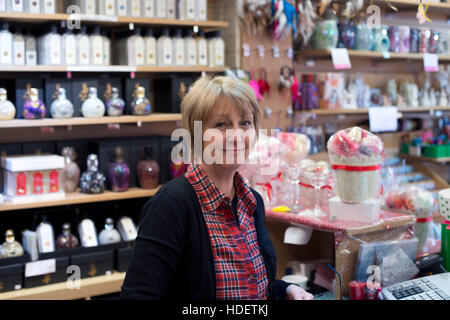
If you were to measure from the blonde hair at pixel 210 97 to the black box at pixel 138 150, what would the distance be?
2103 mm

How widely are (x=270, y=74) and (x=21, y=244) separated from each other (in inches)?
78.6

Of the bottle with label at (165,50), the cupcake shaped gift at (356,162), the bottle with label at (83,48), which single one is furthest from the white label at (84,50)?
the cupcake shaped gift at (356,162)

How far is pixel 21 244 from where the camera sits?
3.31 meters

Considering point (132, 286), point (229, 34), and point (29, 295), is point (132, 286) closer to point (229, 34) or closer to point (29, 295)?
point (29, 295)

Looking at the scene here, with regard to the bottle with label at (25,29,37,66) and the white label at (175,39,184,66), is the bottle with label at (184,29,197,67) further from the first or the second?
the bottle with label at (25,29,37,66)

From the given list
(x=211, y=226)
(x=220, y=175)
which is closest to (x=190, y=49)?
(x=220, y=175)

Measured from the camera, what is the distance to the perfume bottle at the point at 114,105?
3.40 metres

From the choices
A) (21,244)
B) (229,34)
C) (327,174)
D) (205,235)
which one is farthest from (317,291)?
(229,34)

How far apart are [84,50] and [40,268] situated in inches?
50.3

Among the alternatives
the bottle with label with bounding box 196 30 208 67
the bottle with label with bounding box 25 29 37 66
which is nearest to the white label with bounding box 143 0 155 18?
the bottle with label with bounding box 196 30 208 67

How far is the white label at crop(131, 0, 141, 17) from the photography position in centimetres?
344

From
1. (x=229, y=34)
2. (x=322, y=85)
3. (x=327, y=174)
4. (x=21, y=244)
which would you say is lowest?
(x=21, y=244)

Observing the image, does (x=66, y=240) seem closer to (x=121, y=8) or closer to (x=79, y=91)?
(x=79, y=91)

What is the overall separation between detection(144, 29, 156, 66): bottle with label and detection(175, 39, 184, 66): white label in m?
0.15
